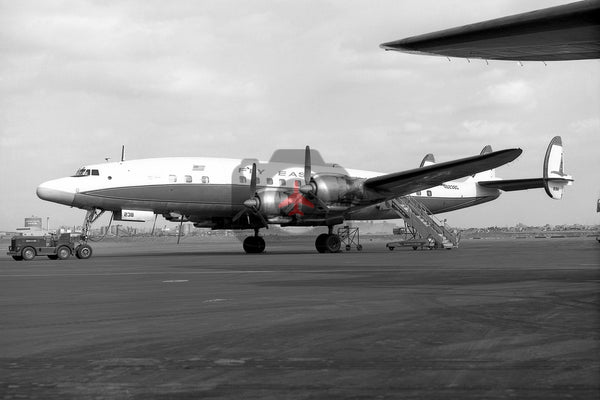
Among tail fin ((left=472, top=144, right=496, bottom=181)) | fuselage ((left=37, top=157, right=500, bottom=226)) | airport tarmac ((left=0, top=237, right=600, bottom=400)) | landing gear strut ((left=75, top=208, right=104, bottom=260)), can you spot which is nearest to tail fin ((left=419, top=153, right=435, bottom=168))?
tail fin ((left=472, top=144, right=496, bottom=181))

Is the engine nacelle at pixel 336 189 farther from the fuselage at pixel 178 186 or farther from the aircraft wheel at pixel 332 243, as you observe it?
the aircraft wheel at pixel 332 243

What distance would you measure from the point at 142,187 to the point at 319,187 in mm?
8239

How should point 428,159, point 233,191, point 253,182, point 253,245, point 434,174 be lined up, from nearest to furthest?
point 434,174 < point 253,182 < point 233,191 < point 253,245 < point 428,159

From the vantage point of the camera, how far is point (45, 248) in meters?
30.3

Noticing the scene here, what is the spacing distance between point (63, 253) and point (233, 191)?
8423mm

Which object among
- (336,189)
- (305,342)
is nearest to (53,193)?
(336,189)

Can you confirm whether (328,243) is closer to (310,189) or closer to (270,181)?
(310,189)

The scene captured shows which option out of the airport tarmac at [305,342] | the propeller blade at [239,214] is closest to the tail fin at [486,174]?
the propeller blade at [239,214]

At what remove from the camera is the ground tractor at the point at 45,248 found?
1187 inches

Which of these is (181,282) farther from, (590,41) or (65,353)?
(590,41)

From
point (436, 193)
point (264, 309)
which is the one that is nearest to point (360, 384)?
point (264, 309)

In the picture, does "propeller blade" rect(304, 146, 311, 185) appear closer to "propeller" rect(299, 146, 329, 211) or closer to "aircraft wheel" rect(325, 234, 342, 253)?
"propeller" rect(299, 146, 329, 211)

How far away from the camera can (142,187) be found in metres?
30.4

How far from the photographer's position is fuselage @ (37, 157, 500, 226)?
30.0 meters
